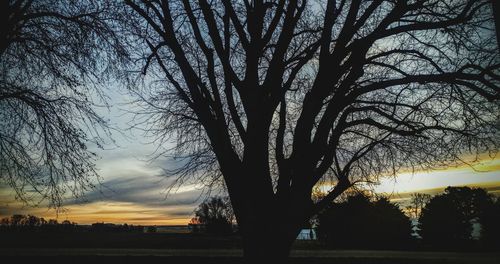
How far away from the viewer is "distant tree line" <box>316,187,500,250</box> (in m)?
30.6

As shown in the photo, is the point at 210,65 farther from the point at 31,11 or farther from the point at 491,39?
the point at 491,39

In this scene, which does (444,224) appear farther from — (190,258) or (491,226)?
(190,258)

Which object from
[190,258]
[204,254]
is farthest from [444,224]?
[190,258]

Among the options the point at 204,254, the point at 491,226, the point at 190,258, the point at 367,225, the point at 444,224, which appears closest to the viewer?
the point at 190,258

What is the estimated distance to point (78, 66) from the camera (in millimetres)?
9797

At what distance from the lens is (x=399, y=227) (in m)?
31.7

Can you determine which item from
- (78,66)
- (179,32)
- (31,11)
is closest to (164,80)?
(179,32)

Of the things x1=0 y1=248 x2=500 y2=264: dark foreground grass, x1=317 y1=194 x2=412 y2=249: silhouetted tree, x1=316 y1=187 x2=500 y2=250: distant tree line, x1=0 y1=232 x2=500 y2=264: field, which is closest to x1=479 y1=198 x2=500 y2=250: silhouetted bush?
x1=316 y1=187 x2=500 y2=250: distant tree line

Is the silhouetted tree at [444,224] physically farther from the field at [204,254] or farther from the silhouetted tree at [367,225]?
the field at [204,254]

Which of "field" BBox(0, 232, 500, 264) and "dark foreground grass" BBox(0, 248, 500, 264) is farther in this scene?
"field" BBox(0, 232, 500, 264)

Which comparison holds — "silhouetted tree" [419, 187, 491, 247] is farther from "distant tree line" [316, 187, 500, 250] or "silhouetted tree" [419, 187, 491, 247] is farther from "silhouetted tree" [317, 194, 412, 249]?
"silhouetted tree" [317, 194, 412, 249]

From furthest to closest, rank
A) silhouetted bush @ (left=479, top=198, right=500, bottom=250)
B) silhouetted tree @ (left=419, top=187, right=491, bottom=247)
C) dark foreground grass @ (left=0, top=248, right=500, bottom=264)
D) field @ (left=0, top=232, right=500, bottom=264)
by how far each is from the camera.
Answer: silhouetted tree @ (left=419, top=187, right=491, bottom=247) → silhouetted bush @ (left=479, top=198, right=500, bottom=250) → field @ (left=0, top=232, right=500, bottom=264) → dark foreground grass @ (left=0, top=248, right=500, bottom=264)

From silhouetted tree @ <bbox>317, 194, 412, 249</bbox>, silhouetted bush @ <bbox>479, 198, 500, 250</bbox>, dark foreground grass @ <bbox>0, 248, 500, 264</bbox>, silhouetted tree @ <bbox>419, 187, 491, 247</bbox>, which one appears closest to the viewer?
dark foreground grass @ <bbox>0, 248, 500, 264</bbox>

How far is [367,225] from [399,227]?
118 inches
